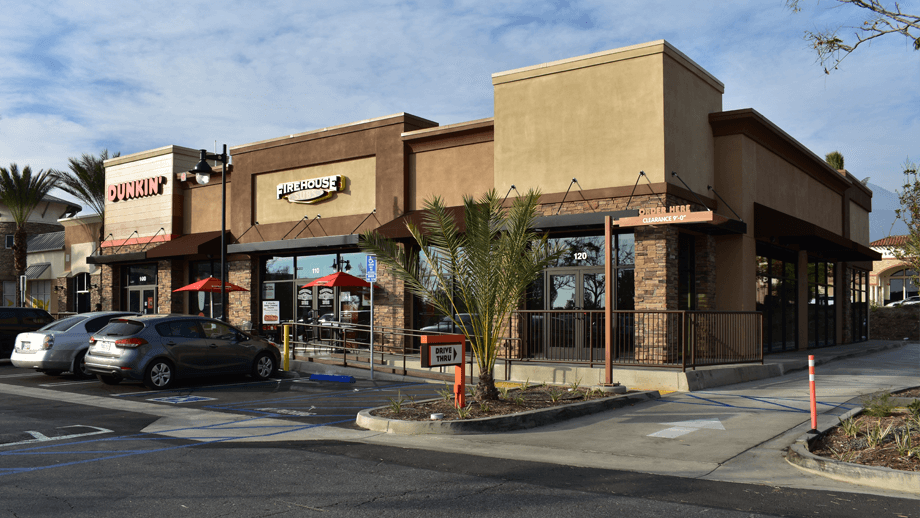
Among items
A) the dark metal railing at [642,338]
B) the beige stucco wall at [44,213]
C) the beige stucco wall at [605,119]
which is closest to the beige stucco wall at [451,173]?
the beige stucco wall at [605,119]

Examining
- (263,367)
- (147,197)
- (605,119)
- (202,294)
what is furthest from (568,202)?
(147,197)

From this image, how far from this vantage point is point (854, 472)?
7191 millimetres

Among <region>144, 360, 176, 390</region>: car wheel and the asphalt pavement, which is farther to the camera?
<region>144, 360, 176, 390</region>: car wheel

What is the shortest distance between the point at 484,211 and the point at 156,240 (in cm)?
2025

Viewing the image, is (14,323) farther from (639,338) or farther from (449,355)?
(639,338)

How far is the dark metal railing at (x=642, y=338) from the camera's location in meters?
14.9

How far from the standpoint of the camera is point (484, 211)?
12.0 m

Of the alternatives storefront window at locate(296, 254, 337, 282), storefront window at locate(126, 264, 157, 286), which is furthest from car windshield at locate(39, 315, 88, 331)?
storefront window at locate(126, 264, 157, 286)

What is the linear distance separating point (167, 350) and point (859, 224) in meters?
28.4

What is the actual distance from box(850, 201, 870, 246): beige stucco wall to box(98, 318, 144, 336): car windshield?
86.9 feet

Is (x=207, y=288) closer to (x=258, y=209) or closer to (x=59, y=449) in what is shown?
(x=258, y=209)

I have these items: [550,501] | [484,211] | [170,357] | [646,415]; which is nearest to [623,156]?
[484,211]

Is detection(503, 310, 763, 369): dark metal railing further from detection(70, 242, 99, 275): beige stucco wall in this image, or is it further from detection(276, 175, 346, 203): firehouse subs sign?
detection(70, 242, 99, 275): beige stucco wall

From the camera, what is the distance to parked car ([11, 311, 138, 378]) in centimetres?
1609
